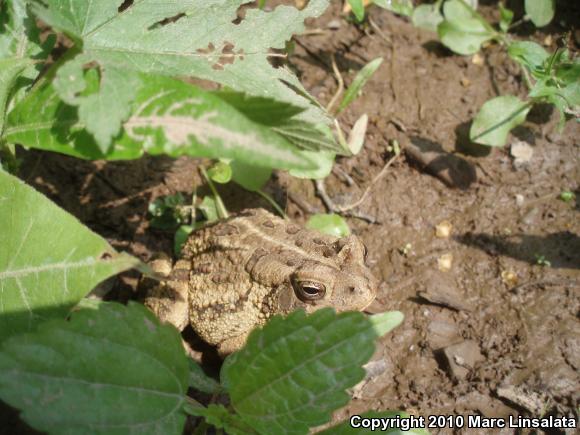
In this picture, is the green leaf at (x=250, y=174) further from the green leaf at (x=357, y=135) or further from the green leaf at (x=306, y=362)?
the green leaf at (x=306, y=362)

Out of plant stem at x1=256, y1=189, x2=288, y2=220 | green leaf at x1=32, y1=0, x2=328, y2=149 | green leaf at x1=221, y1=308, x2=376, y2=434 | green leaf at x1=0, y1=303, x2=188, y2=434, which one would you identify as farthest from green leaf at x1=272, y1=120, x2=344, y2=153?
plant stem at x1=256, y1=189, x2=288, y2=220

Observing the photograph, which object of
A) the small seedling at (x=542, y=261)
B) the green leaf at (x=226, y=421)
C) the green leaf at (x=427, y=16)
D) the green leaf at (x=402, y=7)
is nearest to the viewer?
the green leaf at (x=226, y=421)

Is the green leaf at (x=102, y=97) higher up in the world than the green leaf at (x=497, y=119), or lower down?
higher up

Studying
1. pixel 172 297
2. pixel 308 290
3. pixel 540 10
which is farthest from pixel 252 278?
pixel 540 10

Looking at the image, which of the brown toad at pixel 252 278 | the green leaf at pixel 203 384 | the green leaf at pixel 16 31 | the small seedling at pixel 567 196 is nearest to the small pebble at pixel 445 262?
the brown toad at pixel 252 278

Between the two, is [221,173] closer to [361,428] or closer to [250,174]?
[250,174]

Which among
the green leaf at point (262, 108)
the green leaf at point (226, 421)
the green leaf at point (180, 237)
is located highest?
the green leaf at point (262, 108)

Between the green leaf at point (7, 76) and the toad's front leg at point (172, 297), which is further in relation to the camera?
the toad's front leg at point (172, 297)

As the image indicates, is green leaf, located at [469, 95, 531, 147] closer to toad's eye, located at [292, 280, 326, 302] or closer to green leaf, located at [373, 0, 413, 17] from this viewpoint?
green leaf, located at [373, 0, 413, 17]
